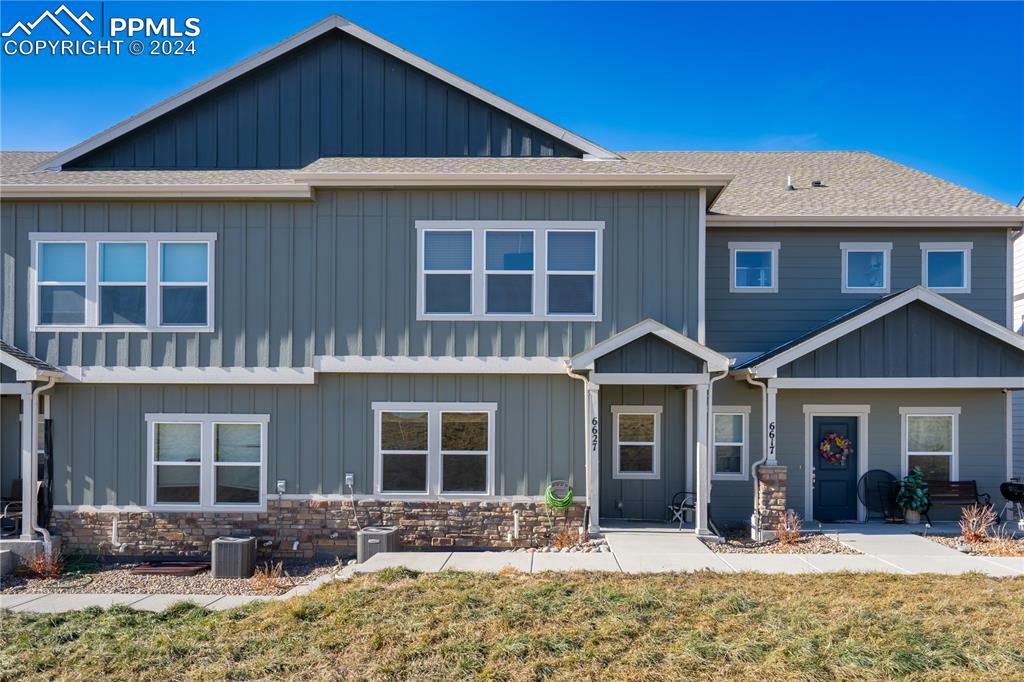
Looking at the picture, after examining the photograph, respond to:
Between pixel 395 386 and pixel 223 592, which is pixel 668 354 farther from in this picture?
pixel 223 592

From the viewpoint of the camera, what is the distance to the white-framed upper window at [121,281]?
10938 millimetres

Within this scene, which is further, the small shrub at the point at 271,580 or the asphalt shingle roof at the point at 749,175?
the asphalt shingle roof at the point at 749,175

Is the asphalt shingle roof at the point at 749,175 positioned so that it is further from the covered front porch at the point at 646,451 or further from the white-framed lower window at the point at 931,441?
the covered front porch at the point at 646,451

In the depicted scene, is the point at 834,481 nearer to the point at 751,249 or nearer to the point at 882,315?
the point at 882,315

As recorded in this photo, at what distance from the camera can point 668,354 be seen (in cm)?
1020

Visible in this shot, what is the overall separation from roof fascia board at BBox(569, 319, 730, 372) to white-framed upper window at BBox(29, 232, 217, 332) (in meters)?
6.40

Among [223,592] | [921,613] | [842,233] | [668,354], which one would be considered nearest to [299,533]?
[223,592]

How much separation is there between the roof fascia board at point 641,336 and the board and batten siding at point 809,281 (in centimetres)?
238

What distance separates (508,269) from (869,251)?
7233mm

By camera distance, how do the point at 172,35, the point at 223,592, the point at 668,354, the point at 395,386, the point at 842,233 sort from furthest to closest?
1. the point at 842,233
2. the point at 172,35
3. the point at 395,386
4. the point at 668,354
5. the point at 223,592

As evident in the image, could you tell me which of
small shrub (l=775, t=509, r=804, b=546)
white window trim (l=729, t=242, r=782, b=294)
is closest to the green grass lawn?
small shrub (l=775, t=509, r=804, b=546)

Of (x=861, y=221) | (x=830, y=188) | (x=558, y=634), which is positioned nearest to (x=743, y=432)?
(x=861, y=221)

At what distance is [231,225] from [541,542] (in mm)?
7551

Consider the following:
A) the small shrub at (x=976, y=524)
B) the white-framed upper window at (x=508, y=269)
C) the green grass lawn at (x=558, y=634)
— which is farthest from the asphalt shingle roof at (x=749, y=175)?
the green grass lawn at (x=558, y=634)
